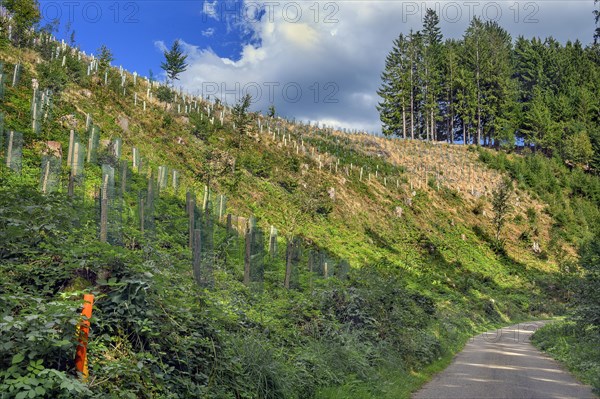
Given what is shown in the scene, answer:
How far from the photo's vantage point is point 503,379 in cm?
1027

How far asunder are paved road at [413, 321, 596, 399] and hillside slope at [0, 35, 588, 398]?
0.83 metres

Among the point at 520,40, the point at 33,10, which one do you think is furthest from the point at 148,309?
the point at 520,40

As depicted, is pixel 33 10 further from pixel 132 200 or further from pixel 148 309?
pixel 148 309

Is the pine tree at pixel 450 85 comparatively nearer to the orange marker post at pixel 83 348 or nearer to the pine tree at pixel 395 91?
the pine tree at pixel 395 91

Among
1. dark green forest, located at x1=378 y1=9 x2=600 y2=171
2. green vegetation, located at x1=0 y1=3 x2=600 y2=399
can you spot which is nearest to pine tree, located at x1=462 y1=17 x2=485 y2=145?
dark green forest, located at x1=378 y1=9 x2=600 y2=171

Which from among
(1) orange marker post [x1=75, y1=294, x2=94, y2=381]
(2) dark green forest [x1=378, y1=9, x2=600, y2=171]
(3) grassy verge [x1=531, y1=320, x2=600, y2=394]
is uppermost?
(2) dark green forest [x1=378, y1=9, x2=600, y2=171]

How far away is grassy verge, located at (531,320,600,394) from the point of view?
11484 mm

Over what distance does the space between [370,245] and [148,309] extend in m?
31.5

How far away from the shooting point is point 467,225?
160 ft

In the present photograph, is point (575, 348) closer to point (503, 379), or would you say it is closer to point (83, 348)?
point (503, 379)

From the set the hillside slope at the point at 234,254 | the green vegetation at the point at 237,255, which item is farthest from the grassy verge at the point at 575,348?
the hillside slope at the point at 234,254

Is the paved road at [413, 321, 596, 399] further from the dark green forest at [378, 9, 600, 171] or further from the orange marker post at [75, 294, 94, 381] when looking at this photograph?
the dark green forest at [378, 9, 600, 171]

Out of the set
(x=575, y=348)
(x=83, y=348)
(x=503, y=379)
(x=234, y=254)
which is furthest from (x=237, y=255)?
(x=83, y=348)

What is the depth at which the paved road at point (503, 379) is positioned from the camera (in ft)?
28.9
